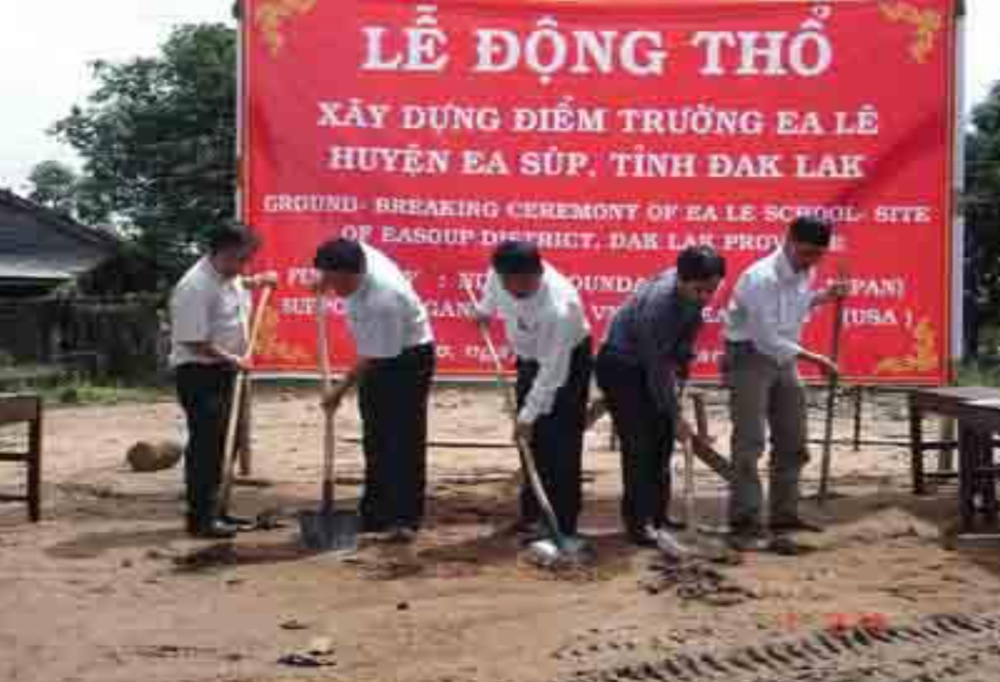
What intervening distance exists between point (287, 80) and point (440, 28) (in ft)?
3.15

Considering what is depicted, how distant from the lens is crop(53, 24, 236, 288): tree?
2347 cm

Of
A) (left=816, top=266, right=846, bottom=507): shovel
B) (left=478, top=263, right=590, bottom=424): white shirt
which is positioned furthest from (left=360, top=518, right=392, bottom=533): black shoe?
(left=816, top=266, right=846, bottom=507): shovel

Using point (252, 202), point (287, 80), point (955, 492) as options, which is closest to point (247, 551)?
point (252, 202)

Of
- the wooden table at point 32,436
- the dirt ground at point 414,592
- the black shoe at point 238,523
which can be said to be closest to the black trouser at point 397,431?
the dirt ground at point 414,592

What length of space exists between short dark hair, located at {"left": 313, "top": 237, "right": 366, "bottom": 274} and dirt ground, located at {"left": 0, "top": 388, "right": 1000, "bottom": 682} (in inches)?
50.6

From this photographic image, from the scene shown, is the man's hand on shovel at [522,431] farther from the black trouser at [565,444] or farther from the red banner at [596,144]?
the red banner at [596,144]

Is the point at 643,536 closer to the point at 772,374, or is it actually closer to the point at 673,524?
the point at 673,524

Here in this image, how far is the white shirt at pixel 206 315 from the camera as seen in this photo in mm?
6445

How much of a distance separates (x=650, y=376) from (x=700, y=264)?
55 centimetres

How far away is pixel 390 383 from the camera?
6.28m

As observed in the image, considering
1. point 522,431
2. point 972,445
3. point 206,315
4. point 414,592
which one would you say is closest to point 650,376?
point 522,431

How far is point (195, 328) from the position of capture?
253 inches

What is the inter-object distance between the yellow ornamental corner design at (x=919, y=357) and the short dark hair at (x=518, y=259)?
3077 millimetres

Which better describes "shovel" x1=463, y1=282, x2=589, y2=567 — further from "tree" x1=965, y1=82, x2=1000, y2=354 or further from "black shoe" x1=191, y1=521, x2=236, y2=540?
"tree" x1=965, y1=82, x2=1000, y2=354
